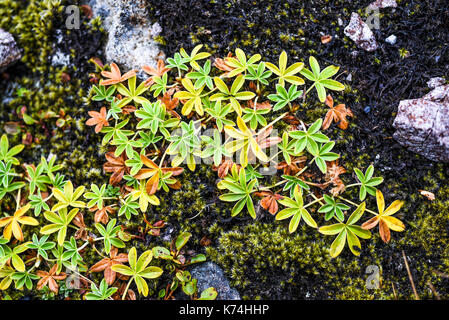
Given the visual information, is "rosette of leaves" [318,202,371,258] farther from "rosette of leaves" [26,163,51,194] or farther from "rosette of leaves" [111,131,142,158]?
"rosette of leaves" [26,163,51,194]

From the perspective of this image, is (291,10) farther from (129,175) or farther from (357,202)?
(129,175)

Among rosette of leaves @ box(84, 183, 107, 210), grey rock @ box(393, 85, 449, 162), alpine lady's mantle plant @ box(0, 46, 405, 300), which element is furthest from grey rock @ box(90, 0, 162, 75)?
grey rock @ box(393, 85, 449, 162)

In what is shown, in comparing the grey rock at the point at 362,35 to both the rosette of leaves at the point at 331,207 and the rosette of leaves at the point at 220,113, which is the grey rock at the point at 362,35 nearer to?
the rosette of leaves at the point at 220,113

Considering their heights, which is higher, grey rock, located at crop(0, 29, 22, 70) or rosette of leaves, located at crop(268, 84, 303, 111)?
grey rock, located at crop(0, 29, 22, 70)

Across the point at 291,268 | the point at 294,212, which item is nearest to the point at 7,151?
the point at 294,212
